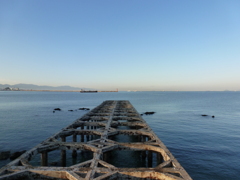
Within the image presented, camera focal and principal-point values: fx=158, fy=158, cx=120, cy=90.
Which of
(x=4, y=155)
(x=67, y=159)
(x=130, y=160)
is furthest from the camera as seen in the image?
(x=4, y=155)

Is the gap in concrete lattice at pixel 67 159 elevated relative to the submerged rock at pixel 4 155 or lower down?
lower down

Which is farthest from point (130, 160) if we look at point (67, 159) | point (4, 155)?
point (4, 155)

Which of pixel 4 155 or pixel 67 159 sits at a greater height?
pixel 4 155

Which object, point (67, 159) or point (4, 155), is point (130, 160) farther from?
point (4, 155)

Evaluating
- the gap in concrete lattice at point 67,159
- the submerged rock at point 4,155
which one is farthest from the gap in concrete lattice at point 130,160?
the submerged rock at point 4,155

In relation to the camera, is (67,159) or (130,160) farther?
(67,159)

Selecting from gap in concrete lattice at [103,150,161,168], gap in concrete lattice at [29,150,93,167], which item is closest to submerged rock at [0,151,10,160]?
gap in concrete lattice at [29,150,93,167]

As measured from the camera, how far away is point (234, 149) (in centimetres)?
2038

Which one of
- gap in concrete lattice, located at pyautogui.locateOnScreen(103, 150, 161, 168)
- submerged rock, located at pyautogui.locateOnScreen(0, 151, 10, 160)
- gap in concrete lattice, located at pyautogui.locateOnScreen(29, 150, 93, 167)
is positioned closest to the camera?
gap in concrete lattice, located at pyautogui.locateOnScreen(103, 150, 161, 168)

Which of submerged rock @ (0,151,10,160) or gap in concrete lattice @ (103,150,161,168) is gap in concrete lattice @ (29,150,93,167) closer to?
gap in concrete lattice @ (103,150,161,168)

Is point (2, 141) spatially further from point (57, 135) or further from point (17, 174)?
point (17, 174)

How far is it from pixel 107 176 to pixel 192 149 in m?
16.8

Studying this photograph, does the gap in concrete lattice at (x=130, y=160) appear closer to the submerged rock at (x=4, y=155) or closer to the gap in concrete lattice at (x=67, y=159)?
the gap in concrete lattice at (x=67, y=159)

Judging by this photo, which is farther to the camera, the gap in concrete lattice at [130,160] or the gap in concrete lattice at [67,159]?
the gap in concrete lattice at [67,159]
